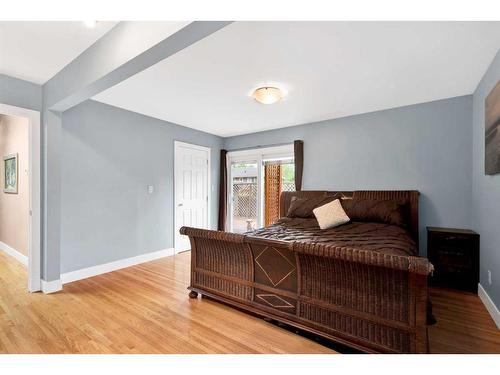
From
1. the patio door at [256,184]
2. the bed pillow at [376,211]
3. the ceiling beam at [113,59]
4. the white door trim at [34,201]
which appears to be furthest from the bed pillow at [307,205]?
the white door trim at [34,201]

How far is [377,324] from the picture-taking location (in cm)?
160

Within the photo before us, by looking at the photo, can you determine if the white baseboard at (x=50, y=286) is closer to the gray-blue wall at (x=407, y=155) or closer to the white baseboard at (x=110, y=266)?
the white baseboard at (x=110, y=266)

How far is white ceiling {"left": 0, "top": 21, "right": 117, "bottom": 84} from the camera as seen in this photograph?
6.08ft

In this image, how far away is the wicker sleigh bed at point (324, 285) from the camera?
150 centimetres

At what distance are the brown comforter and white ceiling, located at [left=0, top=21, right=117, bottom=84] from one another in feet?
7.20

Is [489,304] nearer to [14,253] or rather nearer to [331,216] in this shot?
[331,216]

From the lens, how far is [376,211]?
3186 millimetres

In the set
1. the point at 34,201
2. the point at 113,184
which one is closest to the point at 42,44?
the point at 34,201

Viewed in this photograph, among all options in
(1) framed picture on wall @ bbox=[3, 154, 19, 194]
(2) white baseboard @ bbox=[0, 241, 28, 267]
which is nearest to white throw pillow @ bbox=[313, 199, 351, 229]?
(2) white baseboard @ bbox=[0, 241, 28, 267]

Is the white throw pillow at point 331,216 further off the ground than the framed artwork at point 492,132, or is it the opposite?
the framed artwork at point 492,132

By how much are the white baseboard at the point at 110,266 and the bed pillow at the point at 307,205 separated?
87.2 inches

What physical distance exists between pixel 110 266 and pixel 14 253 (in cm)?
192

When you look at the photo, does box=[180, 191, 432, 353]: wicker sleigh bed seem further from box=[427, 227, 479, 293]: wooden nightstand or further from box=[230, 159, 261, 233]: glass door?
box=[230, 159, 261, 233]: glass door
